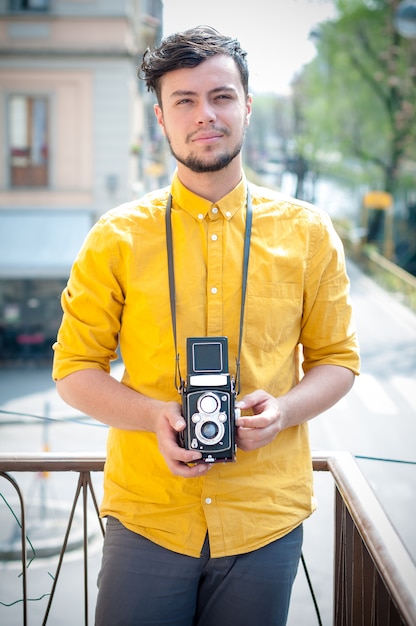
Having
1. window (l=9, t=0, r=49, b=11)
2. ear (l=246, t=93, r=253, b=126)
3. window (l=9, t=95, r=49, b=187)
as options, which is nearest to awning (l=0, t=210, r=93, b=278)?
window (l=9, t=95, r=49, b=187)

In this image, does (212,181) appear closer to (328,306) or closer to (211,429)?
(328,306)

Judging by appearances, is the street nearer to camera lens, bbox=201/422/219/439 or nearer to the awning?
camera lens, bbox=201/422/219/439

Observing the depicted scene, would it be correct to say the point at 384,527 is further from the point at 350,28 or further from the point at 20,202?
the point at 350,28

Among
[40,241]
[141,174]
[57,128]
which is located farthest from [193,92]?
[141,174]

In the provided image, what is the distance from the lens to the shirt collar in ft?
4.14

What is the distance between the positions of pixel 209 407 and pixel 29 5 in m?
12.0

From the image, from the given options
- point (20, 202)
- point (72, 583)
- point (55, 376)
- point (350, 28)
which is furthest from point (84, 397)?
point (350, 28)

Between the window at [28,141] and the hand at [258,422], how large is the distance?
11.3 metres

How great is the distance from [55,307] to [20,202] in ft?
6.76

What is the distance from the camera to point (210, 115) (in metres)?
1.20

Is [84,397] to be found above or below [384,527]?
above

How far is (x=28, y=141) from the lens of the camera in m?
11.8

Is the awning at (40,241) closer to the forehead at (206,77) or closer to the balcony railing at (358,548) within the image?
the balcony railing at (358,548)

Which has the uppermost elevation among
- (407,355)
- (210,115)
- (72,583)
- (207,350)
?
(210,115)
